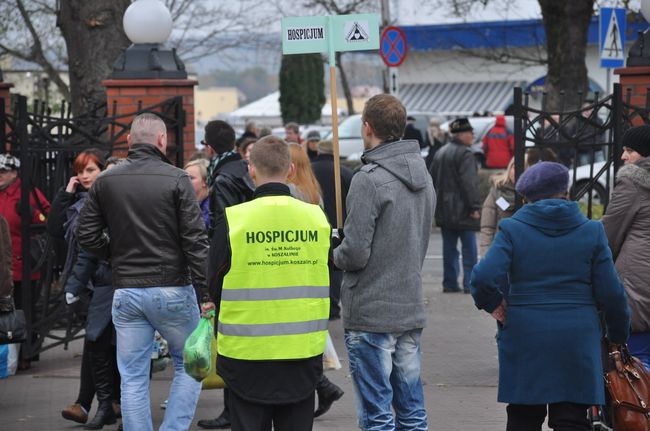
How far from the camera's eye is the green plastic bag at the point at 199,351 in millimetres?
5902

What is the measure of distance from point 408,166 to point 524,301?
0.91m

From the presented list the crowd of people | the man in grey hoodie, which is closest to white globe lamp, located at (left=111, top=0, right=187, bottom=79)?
the crowd of people

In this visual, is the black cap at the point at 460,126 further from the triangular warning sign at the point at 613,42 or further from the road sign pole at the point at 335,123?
the road sign pole at the point at 335,123

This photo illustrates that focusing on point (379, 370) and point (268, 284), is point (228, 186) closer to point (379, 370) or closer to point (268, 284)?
point (379, 370)

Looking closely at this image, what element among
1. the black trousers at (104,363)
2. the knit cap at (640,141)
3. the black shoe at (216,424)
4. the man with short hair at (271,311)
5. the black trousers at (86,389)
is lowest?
A: the black shoe at (216,424)

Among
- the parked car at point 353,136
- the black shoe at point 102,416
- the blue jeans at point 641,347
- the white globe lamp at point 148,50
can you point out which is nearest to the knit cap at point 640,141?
the blue jeans at point 641,347

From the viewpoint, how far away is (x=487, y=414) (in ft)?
26.4

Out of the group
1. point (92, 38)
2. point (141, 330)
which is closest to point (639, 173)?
point (141, 330)

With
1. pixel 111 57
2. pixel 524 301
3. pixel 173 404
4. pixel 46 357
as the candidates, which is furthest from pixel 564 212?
pixel 111 57

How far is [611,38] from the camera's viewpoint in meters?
13.9

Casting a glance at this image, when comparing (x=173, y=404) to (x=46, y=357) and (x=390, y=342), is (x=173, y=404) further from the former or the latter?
(x=46, y=357)

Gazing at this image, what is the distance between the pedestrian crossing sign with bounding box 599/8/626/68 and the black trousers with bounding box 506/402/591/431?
8460 millimetres

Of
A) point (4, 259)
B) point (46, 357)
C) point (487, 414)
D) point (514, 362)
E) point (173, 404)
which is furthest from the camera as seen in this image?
point (46, 357)

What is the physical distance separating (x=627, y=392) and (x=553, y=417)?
0.57 meters
